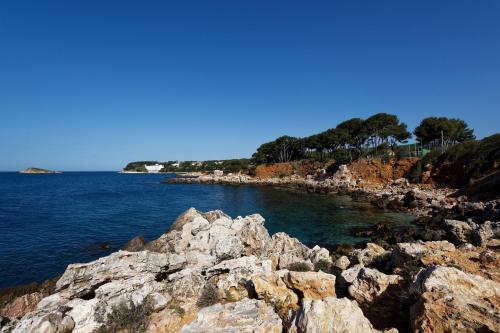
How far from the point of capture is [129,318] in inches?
297

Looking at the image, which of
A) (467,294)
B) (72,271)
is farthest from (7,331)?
(467,294)

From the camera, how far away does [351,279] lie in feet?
27.7

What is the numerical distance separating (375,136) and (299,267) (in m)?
71.5

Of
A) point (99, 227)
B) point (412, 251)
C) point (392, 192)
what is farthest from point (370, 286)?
point (392, 192)

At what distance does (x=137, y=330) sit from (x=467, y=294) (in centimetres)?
859

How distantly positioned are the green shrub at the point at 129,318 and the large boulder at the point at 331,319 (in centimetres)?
452

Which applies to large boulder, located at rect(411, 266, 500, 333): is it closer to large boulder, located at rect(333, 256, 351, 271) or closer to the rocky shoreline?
large boulder, located at rect(333, 256, 351, 271)

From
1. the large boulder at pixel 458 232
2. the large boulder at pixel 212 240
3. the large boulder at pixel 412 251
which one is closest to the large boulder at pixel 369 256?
the large boulder at pixel 412 251

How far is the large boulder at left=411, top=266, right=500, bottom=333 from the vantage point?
5.01 meters

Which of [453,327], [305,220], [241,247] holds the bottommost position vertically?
[305,220]

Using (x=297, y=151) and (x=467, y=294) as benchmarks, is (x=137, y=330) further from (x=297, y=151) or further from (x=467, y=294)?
(x=297, y=151)

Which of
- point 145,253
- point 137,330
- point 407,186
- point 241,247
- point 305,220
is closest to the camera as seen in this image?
point 137,330

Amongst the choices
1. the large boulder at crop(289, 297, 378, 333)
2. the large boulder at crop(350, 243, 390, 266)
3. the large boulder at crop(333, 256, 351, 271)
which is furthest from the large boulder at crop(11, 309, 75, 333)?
the large boulder at crop(350, 243, 390, 266)

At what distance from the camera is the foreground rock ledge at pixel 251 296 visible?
5.57 m
